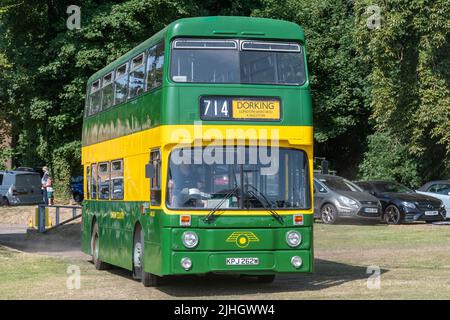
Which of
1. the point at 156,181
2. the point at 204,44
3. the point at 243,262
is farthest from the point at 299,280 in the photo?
the point at 204,44

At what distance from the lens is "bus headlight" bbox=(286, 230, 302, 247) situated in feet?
47.3

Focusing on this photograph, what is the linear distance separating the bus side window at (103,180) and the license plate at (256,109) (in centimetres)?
543

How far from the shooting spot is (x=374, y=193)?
3406 cm

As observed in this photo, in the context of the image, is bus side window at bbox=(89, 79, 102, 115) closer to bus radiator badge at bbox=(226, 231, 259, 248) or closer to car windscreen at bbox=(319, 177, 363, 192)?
bus radiator badge at bbox=(226, 231, 259, 248)

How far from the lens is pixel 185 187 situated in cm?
1422

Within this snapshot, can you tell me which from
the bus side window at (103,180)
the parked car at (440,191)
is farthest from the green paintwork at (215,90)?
the parked car at (440,191)

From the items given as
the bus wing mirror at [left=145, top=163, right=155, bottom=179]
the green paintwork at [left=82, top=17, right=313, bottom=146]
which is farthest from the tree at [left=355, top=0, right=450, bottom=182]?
the bus wing mirror at [left=145, top=163, right=155, bottom=179]

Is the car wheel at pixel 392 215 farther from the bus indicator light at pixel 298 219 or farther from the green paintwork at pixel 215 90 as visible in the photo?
the bus indicator light at pixel 298 219

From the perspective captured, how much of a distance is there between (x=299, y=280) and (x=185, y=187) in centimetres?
349

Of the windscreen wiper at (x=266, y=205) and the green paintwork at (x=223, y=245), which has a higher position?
the windscreen wiper at (x=266, y=205)

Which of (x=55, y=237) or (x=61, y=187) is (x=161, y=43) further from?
(x=61, y=187)

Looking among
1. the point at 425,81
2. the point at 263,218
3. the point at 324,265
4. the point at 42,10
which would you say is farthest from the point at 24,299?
the point at 42,10

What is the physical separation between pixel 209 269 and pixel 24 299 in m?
2.83

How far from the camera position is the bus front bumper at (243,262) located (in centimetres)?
1407
